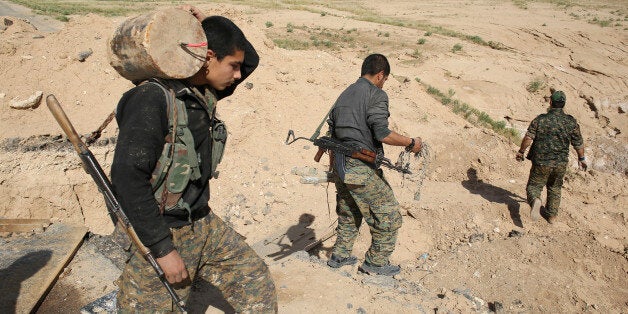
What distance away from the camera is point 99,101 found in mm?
6656

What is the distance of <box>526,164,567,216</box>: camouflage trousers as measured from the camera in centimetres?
574

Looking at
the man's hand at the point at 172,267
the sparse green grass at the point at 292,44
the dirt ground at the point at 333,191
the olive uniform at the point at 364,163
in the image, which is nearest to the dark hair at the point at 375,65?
the olive uniform at the point at 364,163

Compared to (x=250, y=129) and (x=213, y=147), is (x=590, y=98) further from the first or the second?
(x=213, y=147)

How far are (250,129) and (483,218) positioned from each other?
3910 mm

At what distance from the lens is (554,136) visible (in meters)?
5.55

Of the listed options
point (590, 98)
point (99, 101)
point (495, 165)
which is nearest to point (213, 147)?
point (99, 101)

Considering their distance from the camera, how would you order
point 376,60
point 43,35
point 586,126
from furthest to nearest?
point 586,126 → point 43,35 → point 376,60

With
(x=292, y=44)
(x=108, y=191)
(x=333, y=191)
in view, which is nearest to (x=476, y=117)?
(x=333, y=191)

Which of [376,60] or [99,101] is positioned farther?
[99,101]

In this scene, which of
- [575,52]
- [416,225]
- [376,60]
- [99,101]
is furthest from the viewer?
[575,52]

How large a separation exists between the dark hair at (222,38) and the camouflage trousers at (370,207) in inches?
75.8

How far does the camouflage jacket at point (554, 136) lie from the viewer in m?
5.50

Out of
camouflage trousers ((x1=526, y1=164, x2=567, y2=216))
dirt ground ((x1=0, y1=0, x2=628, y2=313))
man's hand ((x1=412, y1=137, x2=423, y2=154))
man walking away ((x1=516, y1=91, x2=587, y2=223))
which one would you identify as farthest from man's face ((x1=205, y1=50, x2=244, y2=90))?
camouflage trousers ((x1=526, y1=164, x2=567, y2=216))

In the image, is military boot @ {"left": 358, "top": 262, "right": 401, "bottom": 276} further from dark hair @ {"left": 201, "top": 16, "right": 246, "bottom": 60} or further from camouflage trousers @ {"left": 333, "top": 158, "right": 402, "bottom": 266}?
dark hair @ {"left": 201, "top": 16, "right": 246, "bottom": 60}
